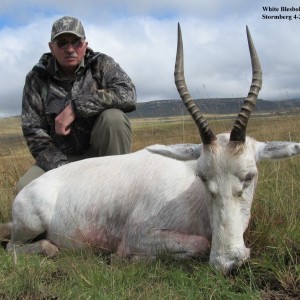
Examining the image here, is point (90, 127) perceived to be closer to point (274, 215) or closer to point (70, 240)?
point (70, 240)

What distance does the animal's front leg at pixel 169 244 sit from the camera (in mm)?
4883

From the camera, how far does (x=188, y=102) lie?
478cm

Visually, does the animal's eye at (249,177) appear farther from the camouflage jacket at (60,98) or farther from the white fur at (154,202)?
the camouflage jacket at (60,98)

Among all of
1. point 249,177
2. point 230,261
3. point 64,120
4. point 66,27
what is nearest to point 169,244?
point 230,261

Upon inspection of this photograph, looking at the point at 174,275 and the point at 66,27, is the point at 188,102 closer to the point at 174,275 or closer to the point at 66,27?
the point at 174,275

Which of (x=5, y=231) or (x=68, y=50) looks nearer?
(x=5, y=231)

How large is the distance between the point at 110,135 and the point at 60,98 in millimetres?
1040

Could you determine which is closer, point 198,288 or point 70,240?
point 198,288

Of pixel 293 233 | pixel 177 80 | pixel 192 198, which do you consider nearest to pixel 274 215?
pixel 293 233

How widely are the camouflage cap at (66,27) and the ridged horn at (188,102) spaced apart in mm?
3168

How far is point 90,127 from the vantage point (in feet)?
25.4

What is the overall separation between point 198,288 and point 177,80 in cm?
194

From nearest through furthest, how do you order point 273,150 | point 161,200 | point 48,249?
1. point 273,150
2. point 161,200
3. point 48,249

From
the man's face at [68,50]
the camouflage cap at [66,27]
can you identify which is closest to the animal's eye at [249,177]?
the man's face at [68,50]
